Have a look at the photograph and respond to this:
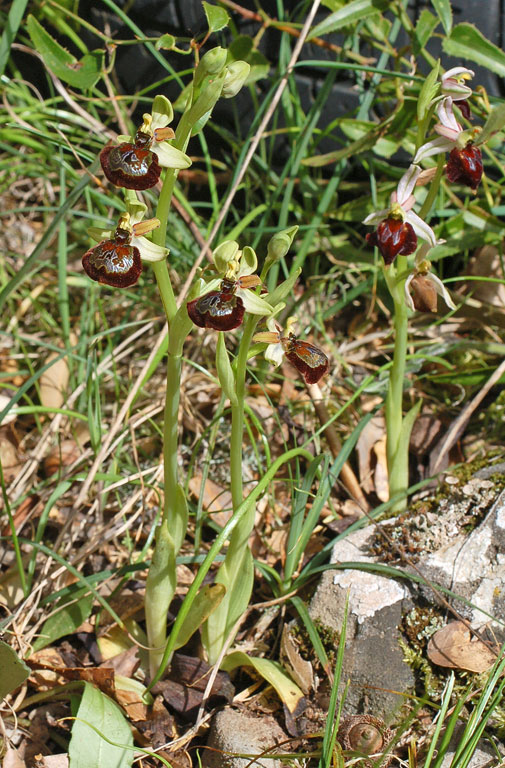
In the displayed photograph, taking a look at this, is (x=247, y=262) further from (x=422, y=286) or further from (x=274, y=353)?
(x=422, y=286)

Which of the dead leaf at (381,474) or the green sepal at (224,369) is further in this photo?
the dead leaf at (381,474)

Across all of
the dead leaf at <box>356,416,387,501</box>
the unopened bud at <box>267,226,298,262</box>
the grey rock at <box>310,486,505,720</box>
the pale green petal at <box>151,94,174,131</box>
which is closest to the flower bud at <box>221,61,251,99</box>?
the pale green petal at <box>151,94,174,131</box>

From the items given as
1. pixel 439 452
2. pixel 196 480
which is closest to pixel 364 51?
pixel 439 452

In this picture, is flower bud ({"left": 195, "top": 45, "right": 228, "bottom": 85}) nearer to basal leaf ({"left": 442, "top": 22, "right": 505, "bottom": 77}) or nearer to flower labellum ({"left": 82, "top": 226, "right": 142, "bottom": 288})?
flower labellum ({"left": 82, "top": 226, "right": 142, "bottom": 288})

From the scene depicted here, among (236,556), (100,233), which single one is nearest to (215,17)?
(100,233)

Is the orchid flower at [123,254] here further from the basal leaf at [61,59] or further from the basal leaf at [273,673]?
the basal leaf at [61,59]

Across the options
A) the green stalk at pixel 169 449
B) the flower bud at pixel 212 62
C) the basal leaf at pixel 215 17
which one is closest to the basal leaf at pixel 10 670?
the green stalk at pixel 169 449
